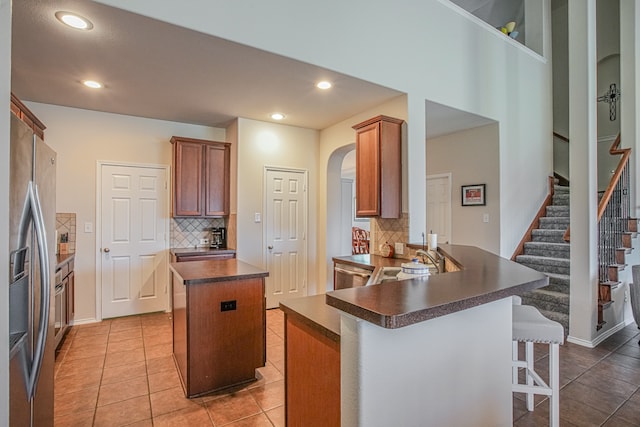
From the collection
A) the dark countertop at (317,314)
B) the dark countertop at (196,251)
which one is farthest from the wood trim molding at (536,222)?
the dark countertop at (317,314)

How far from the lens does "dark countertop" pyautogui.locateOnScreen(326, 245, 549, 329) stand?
1.03 metres

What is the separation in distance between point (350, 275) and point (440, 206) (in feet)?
9.47

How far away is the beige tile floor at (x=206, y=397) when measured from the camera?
2256 mm

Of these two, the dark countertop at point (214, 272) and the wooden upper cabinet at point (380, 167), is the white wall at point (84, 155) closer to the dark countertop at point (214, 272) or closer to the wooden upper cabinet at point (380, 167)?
the dark countertop at point (214, 272)

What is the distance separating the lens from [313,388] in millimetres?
1478

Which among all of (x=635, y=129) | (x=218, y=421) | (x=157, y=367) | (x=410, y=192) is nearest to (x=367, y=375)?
(x=218, y=421)

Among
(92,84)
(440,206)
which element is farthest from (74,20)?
(440,206)

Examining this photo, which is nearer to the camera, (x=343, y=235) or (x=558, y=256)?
(x=558, y=256)

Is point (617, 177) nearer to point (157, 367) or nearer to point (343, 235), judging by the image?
point (343, 235)

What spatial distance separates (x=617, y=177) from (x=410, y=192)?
8.82 ft

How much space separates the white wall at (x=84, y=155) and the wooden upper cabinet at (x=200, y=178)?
60cm

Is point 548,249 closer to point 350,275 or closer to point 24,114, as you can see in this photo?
point 350,275

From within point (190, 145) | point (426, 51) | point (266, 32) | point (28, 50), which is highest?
point (426, 51)

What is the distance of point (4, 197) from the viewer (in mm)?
1072
